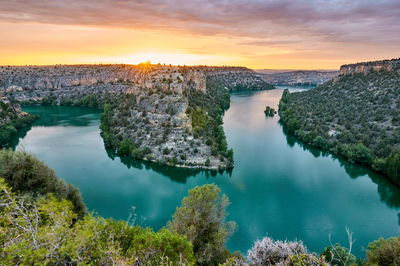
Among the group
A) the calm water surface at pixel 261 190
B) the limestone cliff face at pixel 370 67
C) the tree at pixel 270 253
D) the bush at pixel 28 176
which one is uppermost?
the limestone cliff face at pixel 370 67

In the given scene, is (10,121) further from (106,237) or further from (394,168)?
(394,168)

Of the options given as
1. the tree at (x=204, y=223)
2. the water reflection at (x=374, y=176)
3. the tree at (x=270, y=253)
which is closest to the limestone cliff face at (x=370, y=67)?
the water reflection at (x=374, y=176)

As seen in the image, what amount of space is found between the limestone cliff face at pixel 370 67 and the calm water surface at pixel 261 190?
3593 cm

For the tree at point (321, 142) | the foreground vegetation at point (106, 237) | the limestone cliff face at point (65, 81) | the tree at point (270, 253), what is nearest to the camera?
the foreground vegetation at point (106, 237)

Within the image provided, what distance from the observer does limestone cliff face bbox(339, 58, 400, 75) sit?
54.9m

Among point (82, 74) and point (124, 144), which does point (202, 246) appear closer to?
point (124, 144)

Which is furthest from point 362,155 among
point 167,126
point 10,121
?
point 10,121

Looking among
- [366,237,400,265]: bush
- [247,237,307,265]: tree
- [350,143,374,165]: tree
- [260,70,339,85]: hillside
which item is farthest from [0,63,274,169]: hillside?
[260,70,339,85]: hillside

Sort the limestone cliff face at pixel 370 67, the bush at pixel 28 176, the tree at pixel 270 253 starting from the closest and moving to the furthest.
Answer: the tree at pixel 270 253, the bush at pixel 28 176, the limestone cliff face at pixel 370 67

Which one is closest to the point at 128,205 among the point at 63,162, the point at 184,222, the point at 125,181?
the point at 125,181

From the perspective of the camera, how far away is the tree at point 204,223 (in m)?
11.1

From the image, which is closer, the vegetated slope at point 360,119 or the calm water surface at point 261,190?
the calm water surface at point 261,190

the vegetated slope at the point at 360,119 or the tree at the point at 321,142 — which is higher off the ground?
the vegetated slope at the point at 360,119

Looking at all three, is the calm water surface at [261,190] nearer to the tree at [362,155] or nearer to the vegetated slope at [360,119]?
the tree at [362,155]
